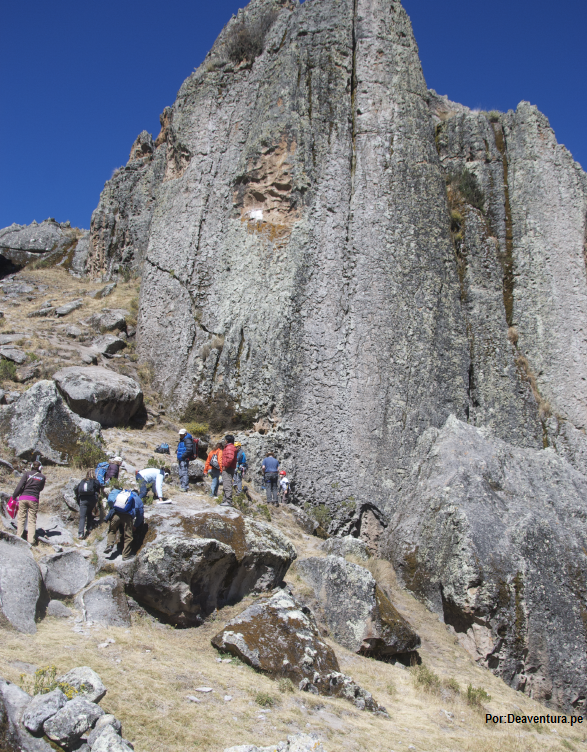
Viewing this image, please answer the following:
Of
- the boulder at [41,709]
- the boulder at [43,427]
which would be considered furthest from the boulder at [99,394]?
the boulder at [41,709]

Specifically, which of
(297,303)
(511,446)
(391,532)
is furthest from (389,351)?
(391,532)

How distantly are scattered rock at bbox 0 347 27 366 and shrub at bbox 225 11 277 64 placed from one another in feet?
42.4

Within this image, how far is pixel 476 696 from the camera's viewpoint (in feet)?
26.9

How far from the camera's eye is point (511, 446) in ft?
43.7

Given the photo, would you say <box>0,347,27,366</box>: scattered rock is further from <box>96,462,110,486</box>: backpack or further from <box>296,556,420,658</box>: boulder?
<box>296,556,420,658</box>: boulder

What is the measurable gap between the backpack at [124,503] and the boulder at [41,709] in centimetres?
337

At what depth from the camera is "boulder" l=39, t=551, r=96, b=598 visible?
7372 mm

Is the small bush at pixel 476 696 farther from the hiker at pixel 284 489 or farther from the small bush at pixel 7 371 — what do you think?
the small bush at pixel 7 371

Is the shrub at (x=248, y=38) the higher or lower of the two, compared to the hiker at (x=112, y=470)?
higher

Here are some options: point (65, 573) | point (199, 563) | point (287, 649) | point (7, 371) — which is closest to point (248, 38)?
point (7, 371)

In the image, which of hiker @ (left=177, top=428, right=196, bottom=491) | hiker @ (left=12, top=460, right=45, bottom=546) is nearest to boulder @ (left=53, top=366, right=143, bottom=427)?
hiker @ (left=177, top=428, right=196, bottom=491)

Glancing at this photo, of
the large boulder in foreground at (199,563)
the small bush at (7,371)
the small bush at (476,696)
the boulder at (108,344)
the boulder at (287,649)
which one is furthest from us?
the boulder at (108,344)

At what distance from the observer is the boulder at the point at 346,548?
427 inches

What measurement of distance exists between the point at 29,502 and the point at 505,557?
8368 millimetres
